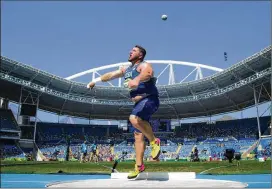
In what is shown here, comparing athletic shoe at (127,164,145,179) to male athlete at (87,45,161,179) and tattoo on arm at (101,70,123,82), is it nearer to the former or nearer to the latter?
male athlete at (87,45,161,179)

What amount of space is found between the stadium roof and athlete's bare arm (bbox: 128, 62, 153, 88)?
109ft

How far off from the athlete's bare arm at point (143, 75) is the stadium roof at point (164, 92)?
3327 centimetres

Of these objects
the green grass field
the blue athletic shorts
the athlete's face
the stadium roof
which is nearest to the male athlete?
the blue athletic shorts

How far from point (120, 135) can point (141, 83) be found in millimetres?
51515

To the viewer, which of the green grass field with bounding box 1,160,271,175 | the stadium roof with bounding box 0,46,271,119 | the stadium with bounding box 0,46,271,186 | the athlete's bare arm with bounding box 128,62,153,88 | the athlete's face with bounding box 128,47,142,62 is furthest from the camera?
the stadium with bounding box 0,46,271,186

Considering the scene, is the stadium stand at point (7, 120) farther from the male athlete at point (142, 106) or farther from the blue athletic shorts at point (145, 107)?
the blue athletic shorts at point (145, 107)

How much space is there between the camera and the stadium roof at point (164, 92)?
3956 cm

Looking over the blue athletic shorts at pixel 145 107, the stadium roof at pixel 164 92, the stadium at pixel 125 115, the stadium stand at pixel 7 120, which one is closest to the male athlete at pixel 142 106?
the blue athletic shorts at pixel 145 107

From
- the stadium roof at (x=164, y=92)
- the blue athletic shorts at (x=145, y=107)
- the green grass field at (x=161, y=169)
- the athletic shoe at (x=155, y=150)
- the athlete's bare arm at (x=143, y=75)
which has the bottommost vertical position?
the green grass field at (x=161, y=169)

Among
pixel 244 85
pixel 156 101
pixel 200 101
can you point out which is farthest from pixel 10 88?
pixel 156 101

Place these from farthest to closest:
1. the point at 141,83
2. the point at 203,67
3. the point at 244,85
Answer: the point at 203,67 → the point at 244,85 → the point at 141,83

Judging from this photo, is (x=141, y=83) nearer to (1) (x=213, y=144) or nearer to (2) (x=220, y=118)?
(1) (x=213, y=144)

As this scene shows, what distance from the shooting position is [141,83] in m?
5.17

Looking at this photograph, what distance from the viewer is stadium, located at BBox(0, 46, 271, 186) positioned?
4028 centimetres
